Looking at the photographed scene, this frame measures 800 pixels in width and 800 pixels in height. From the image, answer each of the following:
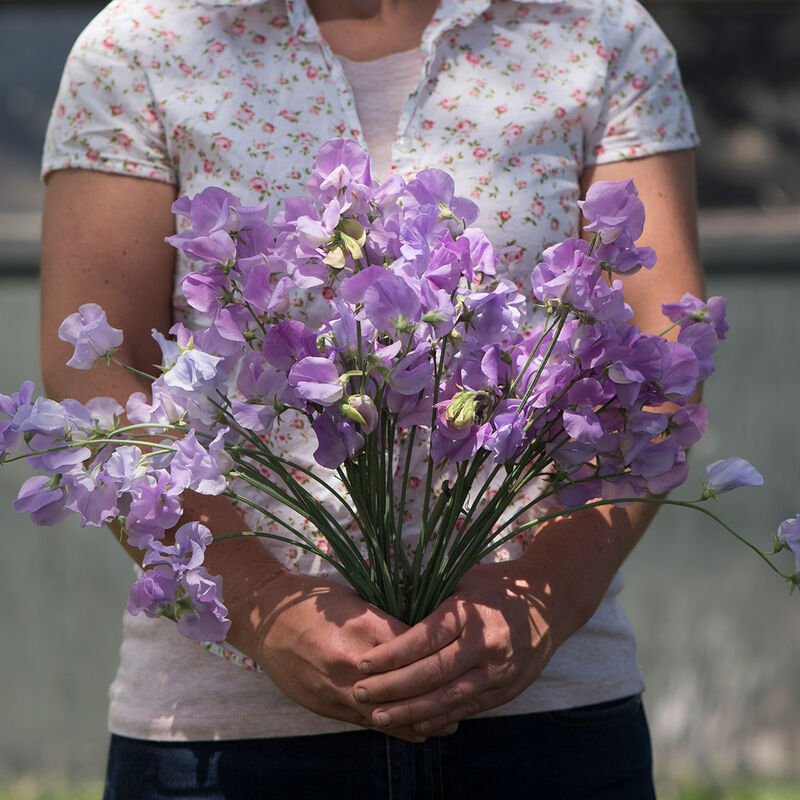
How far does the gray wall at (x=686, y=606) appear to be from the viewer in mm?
2516

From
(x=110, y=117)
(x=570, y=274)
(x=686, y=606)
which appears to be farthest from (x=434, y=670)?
(x=686, y=606)

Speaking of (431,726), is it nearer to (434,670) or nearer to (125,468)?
(434,670)

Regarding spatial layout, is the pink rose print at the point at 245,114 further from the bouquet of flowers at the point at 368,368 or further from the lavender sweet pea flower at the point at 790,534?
the lavender sweet pea flower at the point at 790,534

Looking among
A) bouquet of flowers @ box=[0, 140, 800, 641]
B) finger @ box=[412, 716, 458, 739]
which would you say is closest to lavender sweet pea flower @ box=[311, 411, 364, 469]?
bouquet of flowers @ box=[0, 140, 800, 641]

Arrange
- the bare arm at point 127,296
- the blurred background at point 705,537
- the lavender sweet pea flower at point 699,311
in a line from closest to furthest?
1. the lavender sweet pea flower at point 699,311
2. the bare arm at point 127,296
3. the blurred background at point 705,537

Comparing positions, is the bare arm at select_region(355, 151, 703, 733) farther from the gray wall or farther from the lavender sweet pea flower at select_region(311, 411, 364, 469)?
the gray wall

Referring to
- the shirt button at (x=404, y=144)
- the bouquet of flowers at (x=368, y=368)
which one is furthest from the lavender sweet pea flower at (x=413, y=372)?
the shirt button at (x=404, y=144)

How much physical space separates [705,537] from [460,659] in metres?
1.95

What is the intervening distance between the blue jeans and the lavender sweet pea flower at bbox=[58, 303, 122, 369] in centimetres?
41

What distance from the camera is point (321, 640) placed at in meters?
0.75

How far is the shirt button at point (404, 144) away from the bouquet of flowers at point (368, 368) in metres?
0.31

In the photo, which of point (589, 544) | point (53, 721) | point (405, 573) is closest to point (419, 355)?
point (405, 573)

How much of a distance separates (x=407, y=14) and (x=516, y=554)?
0.53 m

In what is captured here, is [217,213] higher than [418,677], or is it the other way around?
[217,213]
